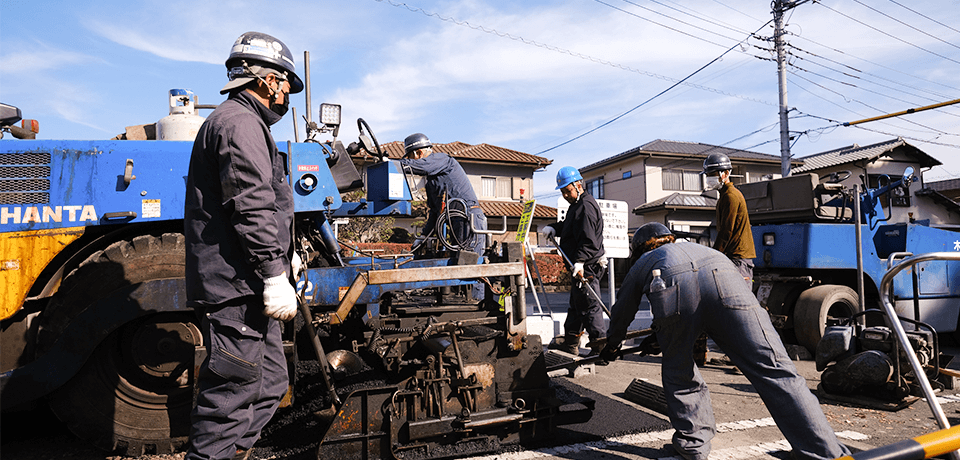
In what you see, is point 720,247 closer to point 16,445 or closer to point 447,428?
point 447,428

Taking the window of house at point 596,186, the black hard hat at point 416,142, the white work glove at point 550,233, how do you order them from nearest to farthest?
the black hard hat at point 416,142, the white work glove at point 550,233, the window of house at point 596,186

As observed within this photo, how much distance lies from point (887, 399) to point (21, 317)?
6337mm

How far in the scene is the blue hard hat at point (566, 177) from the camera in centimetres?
594

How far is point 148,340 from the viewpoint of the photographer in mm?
3391

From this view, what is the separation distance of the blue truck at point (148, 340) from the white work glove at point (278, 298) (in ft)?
2.18

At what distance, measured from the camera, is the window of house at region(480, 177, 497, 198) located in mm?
24781

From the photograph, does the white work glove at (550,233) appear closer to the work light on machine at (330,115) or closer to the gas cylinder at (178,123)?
the work light on machine at (330,115)

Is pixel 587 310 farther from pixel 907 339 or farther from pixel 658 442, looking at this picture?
pixel 907 339

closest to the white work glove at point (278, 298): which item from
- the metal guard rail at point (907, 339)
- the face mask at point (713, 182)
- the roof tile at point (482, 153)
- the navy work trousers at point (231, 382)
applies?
the navy work trousers at point (231, 382)

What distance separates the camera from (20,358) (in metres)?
3.27

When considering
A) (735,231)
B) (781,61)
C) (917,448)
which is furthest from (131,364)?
(781,61)

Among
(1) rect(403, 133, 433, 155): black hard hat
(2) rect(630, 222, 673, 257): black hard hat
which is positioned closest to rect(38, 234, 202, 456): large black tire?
(1) rect(403, 133, 433, 155): black hard hat

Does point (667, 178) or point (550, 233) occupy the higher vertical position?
point (667, 178)

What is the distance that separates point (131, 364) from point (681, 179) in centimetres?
2742
